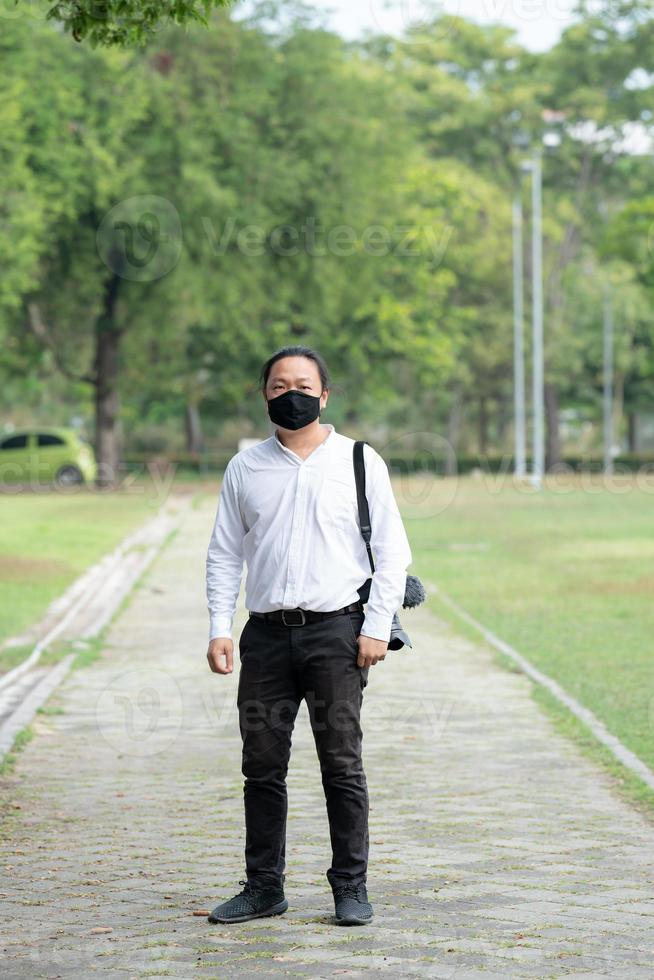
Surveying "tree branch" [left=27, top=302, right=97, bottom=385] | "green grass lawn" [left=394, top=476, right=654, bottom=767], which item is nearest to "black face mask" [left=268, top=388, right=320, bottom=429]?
"green grass lawn" [left=394, top=476, right=654, bottom=767]

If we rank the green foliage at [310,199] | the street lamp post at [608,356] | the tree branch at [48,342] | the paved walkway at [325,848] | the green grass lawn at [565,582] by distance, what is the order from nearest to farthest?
1. the paved walkway at [325,848]
2. the green grass lawn at [565,582]
3. the green foliage at [310,199]
4. the tree branch at [48,342]
5. the street lamp post at [608,356]

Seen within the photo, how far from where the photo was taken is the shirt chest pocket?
18.4ft

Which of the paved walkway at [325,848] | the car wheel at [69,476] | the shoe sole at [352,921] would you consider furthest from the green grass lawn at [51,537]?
the shoe sole at [352,921]

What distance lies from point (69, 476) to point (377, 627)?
44.2 metres

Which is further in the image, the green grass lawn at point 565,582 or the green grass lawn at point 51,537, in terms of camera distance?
the green grass lawn at point 51,537

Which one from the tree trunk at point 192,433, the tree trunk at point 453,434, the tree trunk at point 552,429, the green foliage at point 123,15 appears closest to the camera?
the green foliage at point 123,15

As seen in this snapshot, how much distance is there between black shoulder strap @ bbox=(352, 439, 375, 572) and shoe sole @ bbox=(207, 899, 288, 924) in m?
1.26

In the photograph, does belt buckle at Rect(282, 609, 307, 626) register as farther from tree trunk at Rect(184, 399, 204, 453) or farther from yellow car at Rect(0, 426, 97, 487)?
tree trunk at Rect(184, 399, 204, 453)

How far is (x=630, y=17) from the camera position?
6091 centimetres

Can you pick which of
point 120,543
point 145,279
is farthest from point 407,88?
point 120,543

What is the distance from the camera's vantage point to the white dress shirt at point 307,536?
5.57m

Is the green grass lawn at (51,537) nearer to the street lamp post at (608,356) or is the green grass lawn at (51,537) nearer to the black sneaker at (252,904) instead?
the black sneaker at (252,904)

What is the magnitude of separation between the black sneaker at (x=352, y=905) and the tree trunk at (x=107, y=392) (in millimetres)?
42216

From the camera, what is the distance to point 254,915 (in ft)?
18.5
